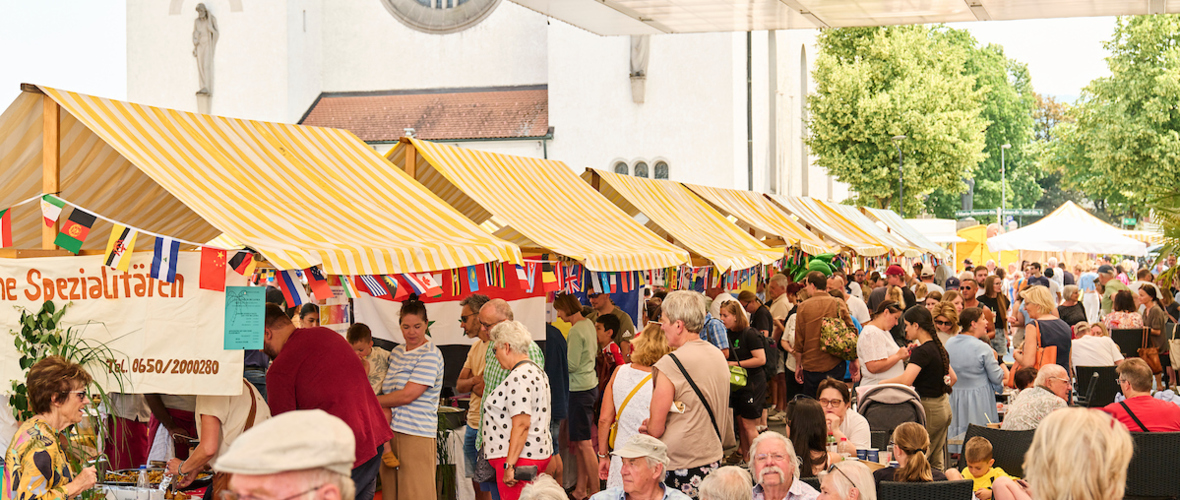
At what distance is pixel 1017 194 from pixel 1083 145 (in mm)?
40403

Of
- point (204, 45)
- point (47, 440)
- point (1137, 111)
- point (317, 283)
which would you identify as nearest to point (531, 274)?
point (317, 283)

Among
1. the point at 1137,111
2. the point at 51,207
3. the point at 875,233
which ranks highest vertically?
the point at 1137,111

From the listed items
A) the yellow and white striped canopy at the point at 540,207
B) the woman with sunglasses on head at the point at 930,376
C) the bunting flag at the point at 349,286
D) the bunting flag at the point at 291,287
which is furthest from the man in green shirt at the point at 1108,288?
the bunting flag at the point at 291,287

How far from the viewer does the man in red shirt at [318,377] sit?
5.56m

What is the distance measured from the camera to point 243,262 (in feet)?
16.6

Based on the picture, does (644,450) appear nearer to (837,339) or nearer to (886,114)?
(837,339)

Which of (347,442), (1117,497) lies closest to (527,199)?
(1117,497)

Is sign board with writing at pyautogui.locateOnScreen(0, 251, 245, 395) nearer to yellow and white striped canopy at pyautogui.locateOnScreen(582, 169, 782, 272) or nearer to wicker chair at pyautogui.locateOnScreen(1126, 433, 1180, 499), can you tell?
wicker chair at pyautogui.locateOnScreen(1126, 433, 1180, 499)

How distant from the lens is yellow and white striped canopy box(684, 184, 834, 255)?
46.4 feet

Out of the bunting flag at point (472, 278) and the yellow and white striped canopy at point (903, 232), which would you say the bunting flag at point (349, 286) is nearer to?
the bunting flag at point (472, 278)

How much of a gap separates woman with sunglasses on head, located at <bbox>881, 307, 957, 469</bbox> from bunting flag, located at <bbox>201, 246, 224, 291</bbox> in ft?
16.3

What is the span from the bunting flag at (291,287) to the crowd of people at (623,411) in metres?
0.45

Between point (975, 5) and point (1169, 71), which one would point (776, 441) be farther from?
point (1169, 71)

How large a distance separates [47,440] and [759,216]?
39.1 ft
